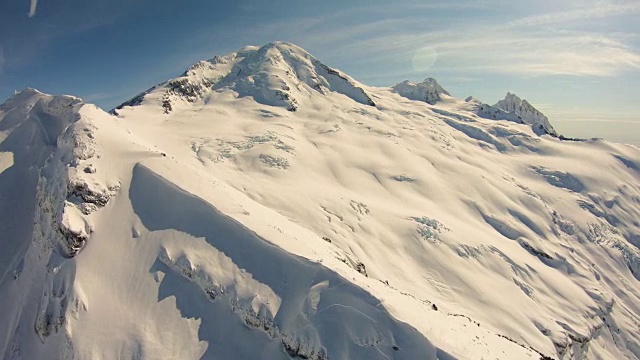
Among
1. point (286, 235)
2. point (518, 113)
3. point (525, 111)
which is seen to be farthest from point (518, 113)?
point (286, 235)

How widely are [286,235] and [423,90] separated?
140 m

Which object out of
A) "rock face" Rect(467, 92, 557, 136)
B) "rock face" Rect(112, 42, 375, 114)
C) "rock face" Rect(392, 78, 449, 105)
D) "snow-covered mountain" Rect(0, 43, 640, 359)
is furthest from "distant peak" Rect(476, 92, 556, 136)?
"rock face" Rect(112, 42, 375, 114)

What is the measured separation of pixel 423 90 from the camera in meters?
150

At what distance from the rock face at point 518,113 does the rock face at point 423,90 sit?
699 inches

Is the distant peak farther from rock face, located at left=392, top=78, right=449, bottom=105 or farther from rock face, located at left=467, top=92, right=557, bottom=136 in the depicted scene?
rock face, located at left=392, top=78, right=449, bottom=105

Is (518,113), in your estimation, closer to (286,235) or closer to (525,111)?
(525,111)

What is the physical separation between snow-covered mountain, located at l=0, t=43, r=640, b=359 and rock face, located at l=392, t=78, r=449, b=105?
55585 millimetres

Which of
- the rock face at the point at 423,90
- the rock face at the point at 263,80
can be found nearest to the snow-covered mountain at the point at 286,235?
the rock face at the point at 263,80

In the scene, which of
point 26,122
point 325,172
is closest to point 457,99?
point 325,172

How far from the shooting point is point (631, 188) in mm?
94625

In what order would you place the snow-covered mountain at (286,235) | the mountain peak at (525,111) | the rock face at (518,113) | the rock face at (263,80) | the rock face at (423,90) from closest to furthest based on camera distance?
the snow-covered mountain at (286,235)
the rock face at (263,80)
the rock face at (518,113)
the mountain peak at (525,111)
the rock face at (423,90)

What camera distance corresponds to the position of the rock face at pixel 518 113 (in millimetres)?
133750

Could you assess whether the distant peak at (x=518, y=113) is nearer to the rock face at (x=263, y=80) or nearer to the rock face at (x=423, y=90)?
the rock face at (x=423, y=90)

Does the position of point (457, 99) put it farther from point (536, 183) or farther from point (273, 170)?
point (273, 170)
